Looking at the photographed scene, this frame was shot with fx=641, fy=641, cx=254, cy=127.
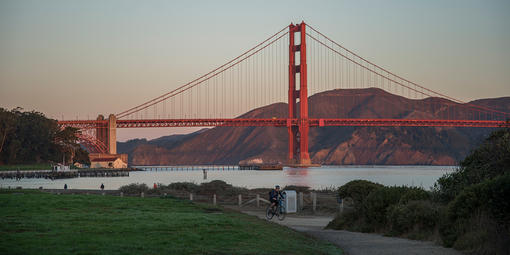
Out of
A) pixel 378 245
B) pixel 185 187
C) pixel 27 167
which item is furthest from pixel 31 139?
pixel 378 245

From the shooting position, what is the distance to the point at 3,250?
42.1 feet

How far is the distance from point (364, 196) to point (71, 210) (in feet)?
36.5

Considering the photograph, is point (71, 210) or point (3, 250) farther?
point (71, 210)

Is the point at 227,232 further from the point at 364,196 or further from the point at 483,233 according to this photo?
the point at 364,196

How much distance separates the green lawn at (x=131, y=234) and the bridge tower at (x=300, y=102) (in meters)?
131

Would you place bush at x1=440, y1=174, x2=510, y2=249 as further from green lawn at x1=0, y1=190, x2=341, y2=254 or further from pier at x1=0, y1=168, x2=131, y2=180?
pier at x1=0, y1=168, x2=131, y2=180

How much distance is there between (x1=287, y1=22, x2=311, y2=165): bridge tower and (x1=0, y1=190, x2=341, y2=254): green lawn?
131m

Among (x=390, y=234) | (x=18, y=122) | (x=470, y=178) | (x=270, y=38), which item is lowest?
(x=390, y=234)

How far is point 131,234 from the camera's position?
1622cm

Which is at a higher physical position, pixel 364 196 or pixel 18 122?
pixel 18 122

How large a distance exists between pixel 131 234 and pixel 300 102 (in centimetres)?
14052

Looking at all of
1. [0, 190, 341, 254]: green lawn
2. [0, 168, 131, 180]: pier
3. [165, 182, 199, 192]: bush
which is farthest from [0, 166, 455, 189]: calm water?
[0, 190, 341, 254]: green lawn

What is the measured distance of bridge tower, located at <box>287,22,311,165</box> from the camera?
503ft

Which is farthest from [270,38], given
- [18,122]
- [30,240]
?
[30,240]
